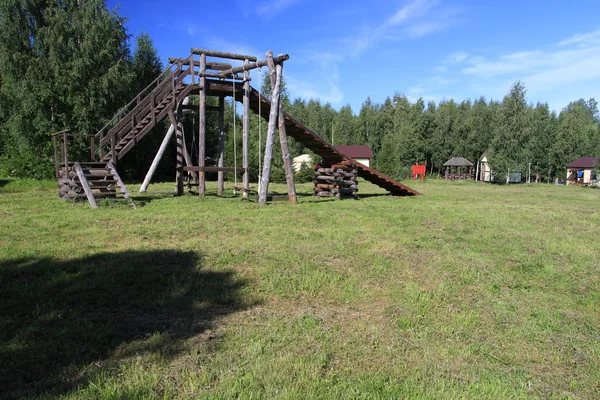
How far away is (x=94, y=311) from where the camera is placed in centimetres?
446

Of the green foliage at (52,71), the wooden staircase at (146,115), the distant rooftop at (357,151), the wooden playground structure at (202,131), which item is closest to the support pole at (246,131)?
the wooden playground structure at (202,131)

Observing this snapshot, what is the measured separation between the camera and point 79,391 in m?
2.95

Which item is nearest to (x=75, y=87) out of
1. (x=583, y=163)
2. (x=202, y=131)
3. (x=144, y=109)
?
(x=144, y=109)

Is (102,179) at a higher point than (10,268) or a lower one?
higher

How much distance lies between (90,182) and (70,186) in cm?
110

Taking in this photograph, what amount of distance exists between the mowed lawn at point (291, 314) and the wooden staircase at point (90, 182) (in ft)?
11.9

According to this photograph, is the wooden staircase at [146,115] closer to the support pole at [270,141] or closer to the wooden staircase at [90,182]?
the wooden staircase at [90,182]

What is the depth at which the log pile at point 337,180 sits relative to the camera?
16812 millimetres

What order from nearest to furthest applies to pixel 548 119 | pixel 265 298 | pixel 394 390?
1. pixel 394 390
2. pixel 265 298
3. pixel 548 119

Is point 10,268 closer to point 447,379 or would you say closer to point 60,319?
point 60,319

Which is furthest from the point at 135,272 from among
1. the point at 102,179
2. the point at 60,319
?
the point at 102,179

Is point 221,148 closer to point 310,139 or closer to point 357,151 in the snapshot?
point 310,139

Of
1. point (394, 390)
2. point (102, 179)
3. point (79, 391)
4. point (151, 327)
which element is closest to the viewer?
point (79, 391)

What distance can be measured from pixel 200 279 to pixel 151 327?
4.82ft
